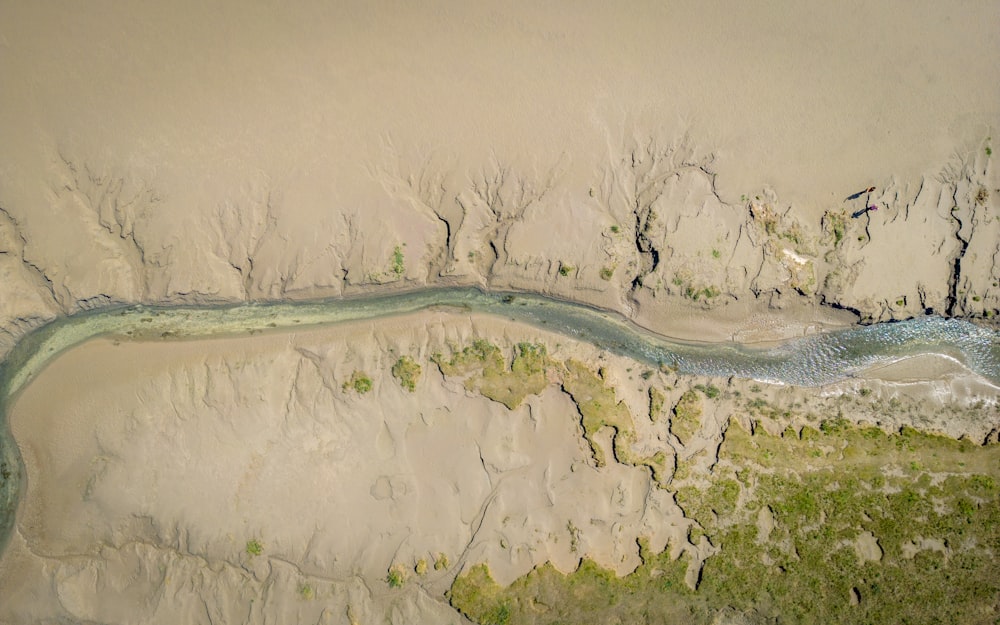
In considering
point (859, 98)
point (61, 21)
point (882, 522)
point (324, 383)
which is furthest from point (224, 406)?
point (859, 98)

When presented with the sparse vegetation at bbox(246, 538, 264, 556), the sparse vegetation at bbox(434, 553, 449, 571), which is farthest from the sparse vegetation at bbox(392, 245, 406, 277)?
the sparse vegetation at bbox(246, 538, 264, 556)

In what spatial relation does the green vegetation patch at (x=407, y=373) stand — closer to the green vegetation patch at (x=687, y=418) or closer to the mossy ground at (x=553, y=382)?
the mossy ground at (x=553, y=382)

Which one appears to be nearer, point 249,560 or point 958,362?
point 249,560

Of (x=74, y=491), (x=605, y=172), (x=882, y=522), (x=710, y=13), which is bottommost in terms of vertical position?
(x=74, y=491)

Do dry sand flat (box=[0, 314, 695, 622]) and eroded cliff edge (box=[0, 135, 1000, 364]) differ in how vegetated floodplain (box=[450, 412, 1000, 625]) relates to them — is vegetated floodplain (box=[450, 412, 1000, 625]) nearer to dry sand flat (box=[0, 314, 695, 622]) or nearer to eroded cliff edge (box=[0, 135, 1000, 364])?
dry sand flat (box=[0, 314, 695, 622])

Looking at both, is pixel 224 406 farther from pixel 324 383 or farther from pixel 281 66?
pixel 281 66

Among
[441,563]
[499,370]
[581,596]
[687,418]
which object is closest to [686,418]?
[687,418]
